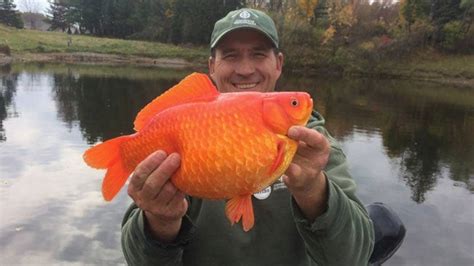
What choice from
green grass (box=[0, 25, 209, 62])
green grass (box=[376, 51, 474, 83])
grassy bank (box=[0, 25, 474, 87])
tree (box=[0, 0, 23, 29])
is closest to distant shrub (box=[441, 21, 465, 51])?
green grass (box=[376, 51, 474, 83])

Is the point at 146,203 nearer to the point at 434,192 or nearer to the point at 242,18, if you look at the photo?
the point at 242,18

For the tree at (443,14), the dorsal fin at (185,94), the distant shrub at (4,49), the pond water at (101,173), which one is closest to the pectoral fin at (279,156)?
the dorsal fin at (185,94)

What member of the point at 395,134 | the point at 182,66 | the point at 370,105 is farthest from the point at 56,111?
the point at 182,66

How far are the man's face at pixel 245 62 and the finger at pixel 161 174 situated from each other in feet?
5.05

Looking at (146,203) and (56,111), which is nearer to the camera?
(146,203)

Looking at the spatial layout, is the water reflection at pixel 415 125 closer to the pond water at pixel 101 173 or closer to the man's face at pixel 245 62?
the pond water at pixel 101 173

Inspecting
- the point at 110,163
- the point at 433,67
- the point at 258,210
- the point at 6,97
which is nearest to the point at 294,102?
the point at 110,163

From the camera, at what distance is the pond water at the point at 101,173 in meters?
8.37

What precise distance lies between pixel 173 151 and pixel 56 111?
2040 centimetres

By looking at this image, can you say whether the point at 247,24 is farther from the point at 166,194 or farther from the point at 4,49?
the point at 4,49

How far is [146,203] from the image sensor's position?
222 cm

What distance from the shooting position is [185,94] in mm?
2145

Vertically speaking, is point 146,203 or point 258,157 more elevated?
point 258,157

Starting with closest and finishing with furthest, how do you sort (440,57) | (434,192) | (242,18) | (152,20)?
1. (242,18)
2. (434,192)
3. (440,57)
4. (152,20)
